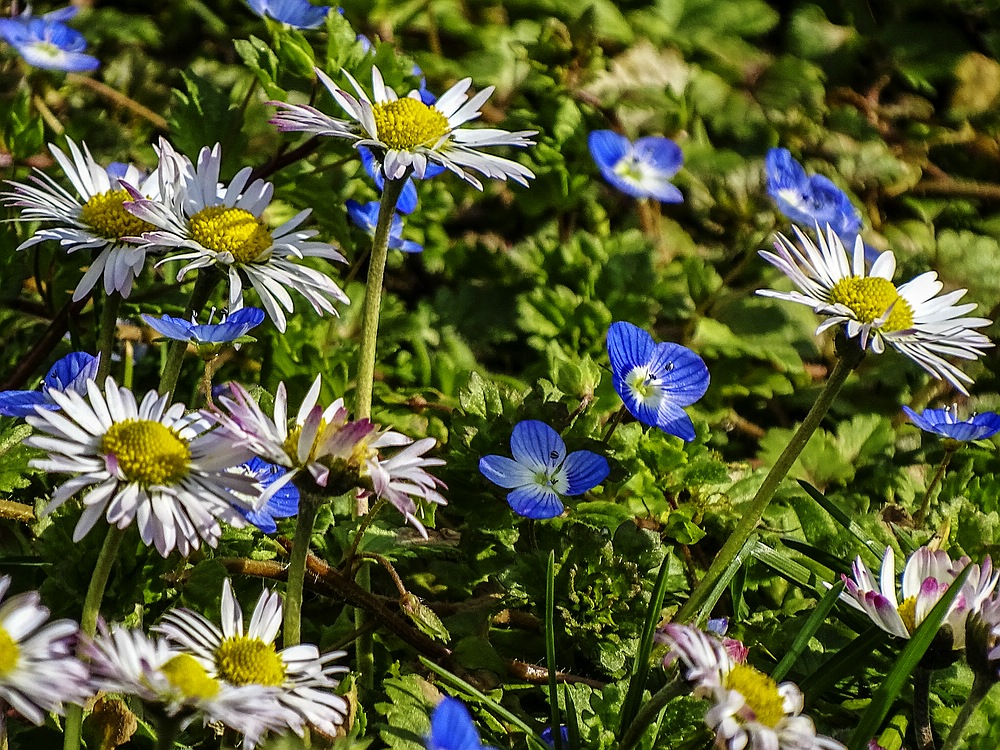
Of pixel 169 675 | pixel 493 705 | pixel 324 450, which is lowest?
pixel 493 705

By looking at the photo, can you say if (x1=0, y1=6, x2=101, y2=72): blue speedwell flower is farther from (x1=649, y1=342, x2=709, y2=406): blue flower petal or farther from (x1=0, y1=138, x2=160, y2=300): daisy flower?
(x1=649, y1=342, x2=709, y2=406): blue flower petal

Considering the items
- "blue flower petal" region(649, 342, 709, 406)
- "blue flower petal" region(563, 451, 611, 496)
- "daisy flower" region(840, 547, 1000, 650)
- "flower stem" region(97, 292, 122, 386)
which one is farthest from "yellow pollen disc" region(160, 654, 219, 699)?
"blue flower petal" region(649, 342, 709, 406)

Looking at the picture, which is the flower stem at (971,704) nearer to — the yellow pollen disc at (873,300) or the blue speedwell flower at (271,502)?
the yellow pollen disc at (873,300)

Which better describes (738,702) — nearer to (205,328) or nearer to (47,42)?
(205,328)

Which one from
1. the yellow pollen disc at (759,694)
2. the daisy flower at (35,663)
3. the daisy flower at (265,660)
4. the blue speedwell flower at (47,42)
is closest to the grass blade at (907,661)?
the yellow pollen disc at (759,694)

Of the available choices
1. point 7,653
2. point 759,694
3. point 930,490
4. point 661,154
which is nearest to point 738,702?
point 759,694
